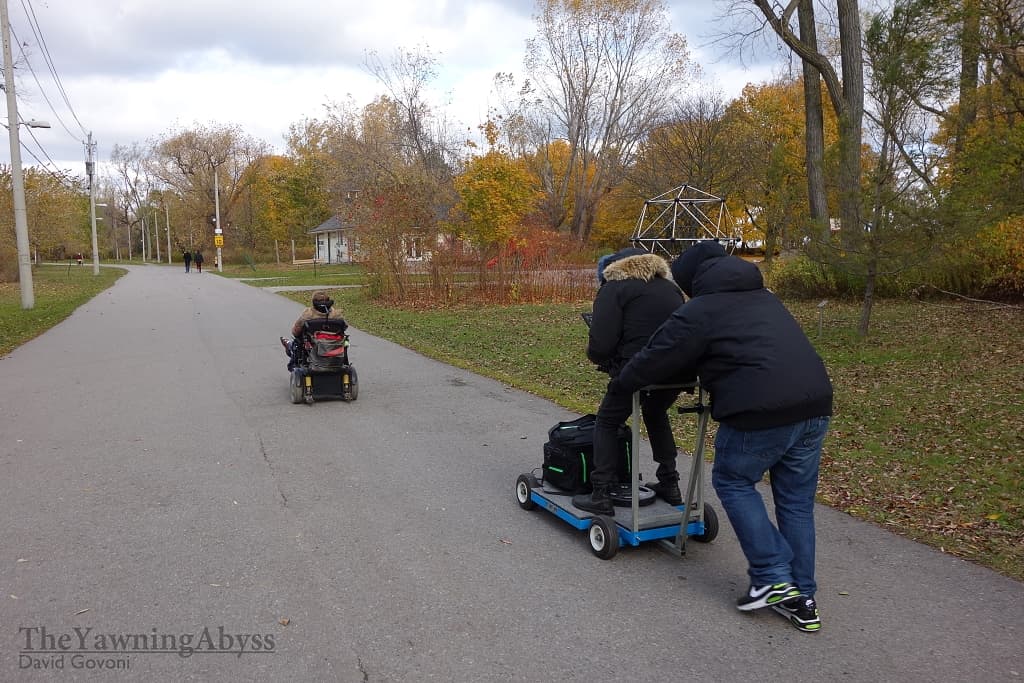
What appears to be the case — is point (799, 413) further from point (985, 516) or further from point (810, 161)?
point (810, 161)

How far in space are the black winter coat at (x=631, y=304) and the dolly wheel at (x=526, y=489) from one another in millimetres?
1169

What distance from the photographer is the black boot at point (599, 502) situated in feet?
15.3

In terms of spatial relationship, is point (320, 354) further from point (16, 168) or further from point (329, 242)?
point (329, 242)

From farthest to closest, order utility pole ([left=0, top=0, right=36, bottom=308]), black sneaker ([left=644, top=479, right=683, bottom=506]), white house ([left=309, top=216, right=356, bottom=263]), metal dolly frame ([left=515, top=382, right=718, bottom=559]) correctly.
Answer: white house ([left=309, top=216, right=356, bottom=263]) → utility pole ([left=0, top=0, right=36, bottom=308]) → black sneaker ([left=644, top=479, right=683, bottom=506]) → metal dolly frame ([left=515, top=382, right=718, bottom=559])

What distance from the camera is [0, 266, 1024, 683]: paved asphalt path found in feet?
11.2

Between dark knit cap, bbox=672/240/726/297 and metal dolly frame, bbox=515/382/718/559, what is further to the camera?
metal dolly frame, bbox=515/382/718/559

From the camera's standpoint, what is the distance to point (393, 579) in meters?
4.25

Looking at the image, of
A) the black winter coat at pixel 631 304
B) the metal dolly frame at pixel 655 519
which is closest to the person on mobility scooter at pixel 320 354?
the metal dolly frame at pixel 655 519

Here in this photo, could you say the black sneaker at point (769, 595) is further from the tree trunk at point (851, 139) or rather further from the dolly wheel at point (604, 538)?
the tree trunk at point (851, 139)

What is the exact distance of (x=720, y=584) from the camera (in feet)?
13.8

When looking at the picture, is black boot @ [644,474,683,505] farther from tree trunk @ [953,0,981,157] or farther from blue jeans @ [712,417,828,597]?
tree trunk @ [953,0,981,157]

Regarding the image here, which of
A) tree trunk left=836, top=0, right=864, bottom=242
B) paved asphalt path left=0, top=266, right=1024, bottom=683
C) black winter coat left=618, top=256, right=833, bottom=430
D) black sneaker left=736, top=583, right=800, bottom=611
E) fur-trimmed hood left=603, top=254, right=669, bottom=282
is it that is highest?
tree trunk left=836, top=0, right=864, bottom=242

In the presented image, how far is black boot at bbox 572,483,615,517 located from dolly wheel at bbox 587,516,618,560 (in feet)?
0.34

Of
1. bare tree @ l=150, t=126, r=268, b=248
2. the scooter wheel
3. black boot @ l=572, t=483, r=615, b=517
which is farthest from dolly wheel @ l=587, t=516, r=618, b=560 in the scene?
bare tree @ l=150, t=126, r=268, b=248
